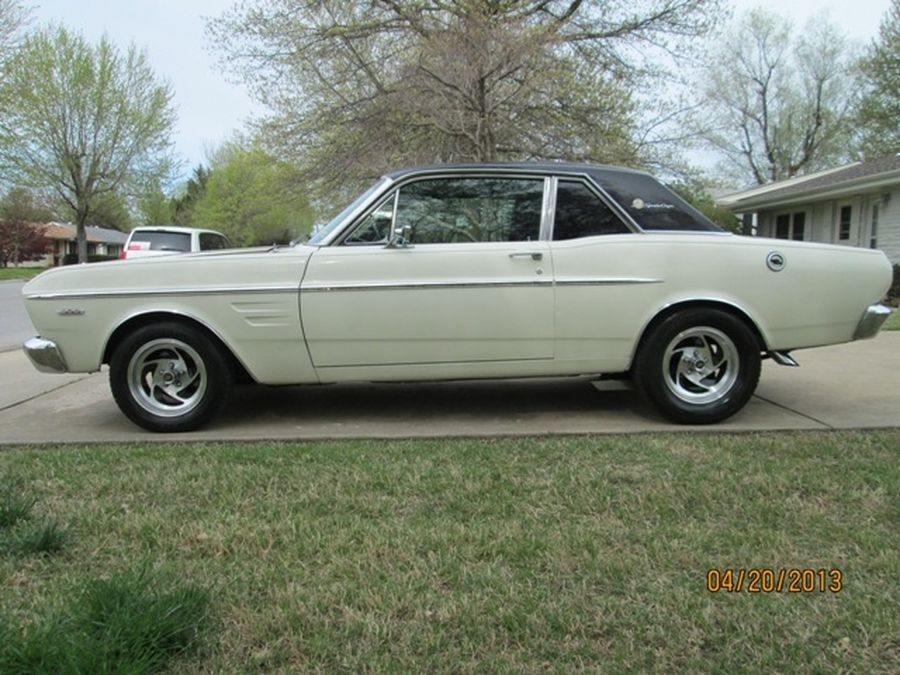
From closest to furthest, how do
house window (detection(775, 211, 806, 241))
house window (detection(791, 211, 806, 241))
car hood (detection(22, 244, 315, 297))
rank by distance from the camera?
1. car hood (detection(22, 244, 315, 297))
2. house window (detection(791, 211, 806, 241))
3. house window (detection(775, 211, 806, 241))

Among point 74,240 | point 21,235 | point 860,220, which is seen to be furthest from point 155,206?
point 860,220

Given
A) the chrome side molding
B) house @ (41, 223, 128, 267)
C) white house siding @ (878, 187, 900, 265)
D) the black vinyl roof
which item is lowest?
the chrome side molding

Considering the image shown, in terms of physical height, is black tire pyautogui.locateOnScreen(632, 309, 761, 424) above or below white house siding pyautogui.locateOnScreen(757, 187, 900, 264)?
below

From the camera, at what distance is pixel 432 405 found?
516cm

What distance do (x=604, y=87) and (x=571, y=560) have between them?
14.5 metres

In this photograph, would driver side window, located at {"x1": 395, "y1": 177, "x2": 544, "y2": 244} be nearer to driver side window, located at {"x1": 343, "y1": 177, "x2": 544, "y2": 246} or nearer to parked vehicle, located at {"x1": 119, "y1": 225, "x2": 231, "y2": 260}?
driver side window, located at {"x1": 343, "y1": 177, "x2": 544, "y2": 246}

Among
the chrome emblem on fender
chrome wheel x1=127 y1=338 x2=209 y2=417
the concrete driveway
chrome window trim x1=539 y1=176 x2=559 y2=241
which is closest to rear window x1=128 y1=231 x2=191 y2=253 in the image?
the concrete driveway

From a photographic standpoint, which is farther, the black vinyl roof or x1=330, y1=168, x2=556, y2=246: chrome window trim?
the black vinyl roof

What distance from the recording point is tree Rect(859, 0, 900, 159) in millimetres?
27891

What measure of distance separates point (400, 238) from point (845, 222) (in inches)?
747

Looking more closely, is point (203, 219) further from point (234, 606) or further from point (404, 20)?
point (234, 606)

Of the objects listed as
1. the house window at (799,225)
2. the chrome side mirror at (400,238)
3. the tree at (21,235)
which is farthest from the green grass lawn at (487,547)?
the tree at (21,235)

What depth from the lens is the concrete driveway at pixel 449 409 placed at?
4.40 meters
